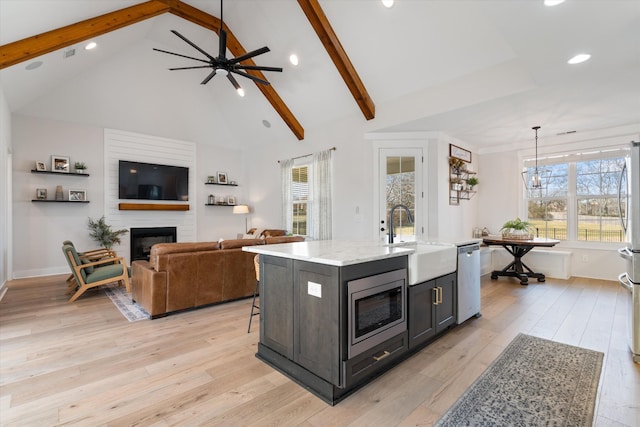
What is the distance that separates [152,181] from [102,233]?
1471 millimetres

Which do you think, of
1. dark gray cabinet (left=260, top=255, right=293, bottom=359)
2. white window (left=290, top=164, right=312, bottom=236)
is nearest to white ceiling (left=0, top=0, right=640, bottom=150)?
white window (left=290, top=164, right=312, bottom=236)

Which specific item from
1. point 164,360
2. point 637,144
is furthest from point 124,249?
point 637,144

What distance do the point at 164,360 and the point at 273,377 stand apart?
97 centimetres

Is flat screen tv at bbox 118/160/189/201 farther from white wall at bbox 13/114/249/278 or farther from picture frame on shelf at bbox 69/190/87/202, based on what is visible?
picture frame on shelf at bbox 69/190/87/202

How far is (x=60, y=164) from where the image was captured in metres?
5.68

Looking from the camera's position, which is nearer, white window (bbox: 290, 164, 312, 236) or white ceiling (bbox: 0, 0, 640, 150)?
white ceiling (bbox: 0, 0, 640, 150)

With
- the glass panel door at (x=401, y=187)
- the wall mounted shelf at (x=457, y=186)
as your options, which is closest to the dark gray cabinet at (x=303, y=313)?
the glass panel door at (x=401, y=187)

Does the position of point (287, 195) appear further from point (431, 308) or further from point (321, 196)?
point (431, 308)

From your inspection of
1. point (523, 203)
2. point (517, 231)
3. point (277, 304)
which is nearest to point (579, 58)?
point (517, 231)

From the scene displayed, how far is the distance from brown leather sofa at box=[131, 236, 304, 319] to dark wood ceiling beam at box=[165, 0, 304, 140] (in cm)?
320

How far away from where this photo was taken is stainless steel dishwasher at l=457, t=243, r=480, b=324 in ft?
10.3

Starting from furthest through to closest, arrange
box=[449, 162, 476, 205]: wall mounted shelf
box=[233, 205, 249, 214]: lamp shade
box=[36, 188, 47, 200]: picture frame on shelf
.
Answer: box=[233, 205, 249, 214]: lamp shade, box=[449, 162, 476, 205]: wall mounted shelf, box=[36, 188, 47, 200]: picture frame on shelf

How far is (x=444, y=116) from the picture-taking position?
14.4 feet

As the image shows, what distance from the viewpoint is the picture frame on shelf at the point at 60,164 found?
221 inches
